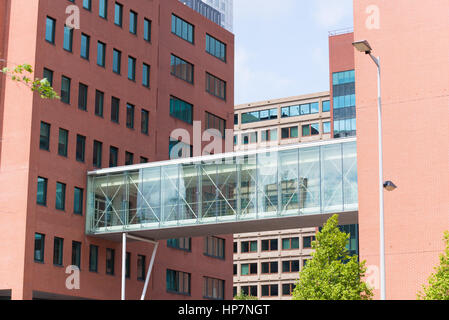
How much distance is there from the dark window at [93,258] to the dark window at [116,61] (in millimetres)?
11488

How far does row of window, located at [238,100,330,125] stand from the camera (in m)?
115

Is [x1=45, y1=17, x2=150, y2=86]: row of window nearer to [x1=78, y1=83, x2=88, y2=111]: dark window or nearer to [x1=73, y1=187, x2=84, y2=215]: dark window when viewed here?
[x1=78, y1=83, x2=88, y2=111]: dark window

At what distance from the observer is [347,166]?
36.9 metres

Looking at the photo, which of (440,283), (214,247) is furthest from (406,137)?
(214,247)

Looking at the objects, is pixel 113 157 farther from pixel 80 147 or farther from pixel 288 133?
pixel 288 133

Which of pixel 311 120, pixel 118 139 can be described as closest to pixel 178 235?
pixel 118 139

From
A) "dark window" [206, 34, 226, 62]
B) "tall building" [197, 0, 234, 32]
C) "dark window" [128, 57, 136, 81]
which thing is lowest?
"dark window" [128, 57, 136, 81]

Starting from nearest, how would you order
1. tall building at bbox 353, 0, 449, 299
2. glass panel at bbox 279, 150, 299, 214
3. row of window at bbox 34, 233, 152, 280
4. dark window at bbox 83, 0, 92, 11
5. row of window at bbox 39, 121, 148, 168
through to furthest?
tall building at bbox 353, 0, 449, 299 → glass panel at bbox 279, 150, 299, 214 → row of window at bbox 34, 233, 152, 280 → row of window at bbox 39, 121, 148, 168 → dark window at bbox 83, 0, 92, 11

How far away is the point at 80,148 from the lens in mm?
46031

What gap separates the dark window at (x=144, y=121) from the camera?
51.6m

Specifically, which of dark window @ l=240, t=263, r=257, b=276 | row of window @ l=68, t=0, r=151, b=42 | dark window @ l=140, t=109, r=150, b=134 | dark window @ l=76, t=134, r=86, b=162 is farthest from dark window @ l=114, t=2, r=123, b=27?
dark window @ l=240, t=263, r=257, b=276

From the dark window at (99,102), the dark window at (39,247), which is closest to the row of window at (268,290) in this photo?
the dark window at (99,102)

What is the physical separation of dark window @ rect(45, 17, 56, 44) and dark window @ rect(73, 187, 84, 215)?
8714 millimetres

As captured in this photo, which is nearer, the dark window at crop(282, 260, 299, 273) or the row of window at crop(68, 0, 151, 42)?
the row of window at crop(68, 0, 151, 42)
